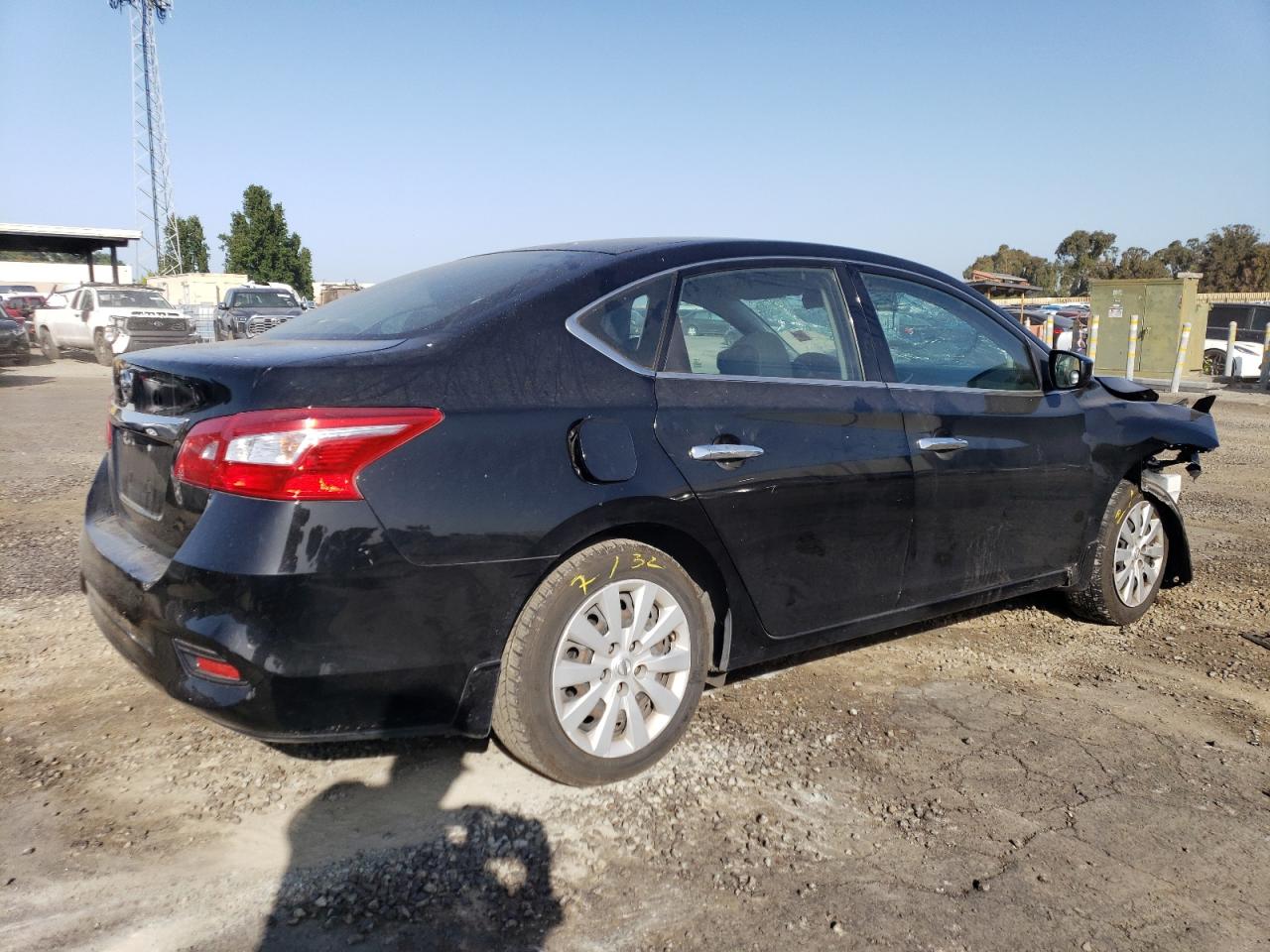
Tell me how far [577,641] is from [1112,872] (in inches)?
60.1

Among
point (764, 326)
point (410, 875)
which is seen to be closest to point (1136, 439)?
point (764, 326)

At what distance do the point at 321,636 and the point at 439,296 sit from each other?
1.28 metres

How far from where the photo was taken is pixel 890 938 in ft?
7.75

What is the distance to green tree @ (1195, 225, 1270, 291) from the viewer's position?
60688 mm

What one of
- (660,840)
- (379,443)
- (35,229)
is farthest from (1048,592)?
(35,229)

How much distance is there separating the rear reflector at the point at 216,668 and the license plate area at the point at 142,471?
45 cm

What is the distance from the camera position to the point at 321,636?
2.49 meters

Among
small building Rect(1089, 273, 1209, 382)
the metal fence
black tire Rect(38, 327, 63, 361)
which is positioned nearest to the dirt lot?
small building Rect(1089, 273, 1209, 382)

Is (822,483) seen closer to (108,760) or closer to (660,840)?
(660,840)

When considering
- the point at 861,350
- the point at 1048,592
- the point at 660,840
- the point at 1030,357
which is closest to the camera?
the point at 660,840

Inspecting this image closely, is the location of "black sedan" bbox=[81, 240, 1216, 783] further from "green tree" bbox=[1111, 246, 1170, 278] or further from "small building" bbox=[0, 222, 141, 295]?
"green tree" bbox=[1111, 246, 1170, 278]

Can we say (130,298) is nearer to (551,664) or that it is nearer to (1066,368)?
(1066,368)

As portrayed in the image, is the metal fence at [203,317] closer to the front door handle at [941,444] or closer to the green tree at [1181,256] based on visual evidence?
the front door handle at [941,444]

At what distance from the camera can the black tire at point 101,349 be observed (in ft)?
71.5
